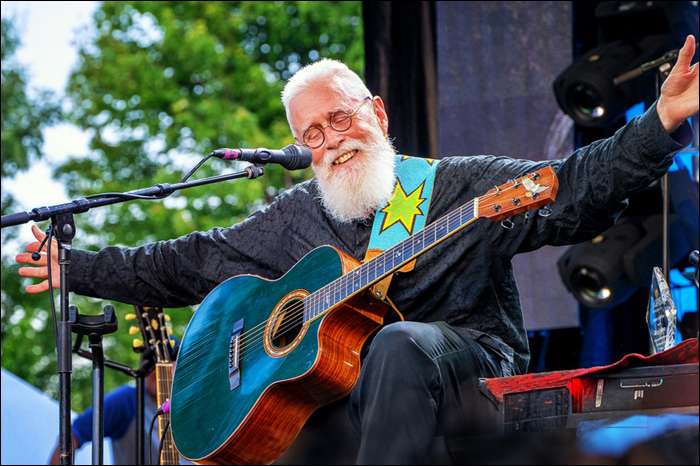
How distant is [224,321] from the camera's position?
121 inches

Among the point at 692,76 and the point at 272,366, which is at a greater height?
the point at 692,76

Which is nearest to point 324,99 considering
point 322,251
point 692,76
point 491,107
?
point 322,251

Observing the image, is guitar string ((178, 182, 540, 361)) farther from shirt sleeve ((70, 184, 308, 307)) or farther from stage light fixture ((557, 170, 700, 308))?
stage light fixture ((557, 170, 700, 308))

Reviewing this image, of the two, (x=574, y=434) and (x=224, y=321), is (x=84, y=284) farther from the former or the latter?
(x=574, y=434)

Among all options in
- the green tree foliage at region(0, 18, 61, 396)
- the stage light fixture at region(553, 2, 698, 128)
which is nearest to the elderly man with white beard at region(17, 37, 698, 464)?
the stage light fixture at region(553, 2, 698, 128)

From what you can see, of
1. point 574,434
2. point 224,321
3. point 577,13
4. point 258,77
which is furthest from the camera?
point 258,77

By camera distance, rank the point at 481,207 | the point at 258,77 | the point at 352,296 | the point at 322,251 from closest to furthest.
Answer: the point at 481,207
the point at 352,296
the point at 322,251
the point at 258,77

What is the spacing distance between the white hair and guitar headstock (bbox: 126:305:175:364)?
123 centimetres

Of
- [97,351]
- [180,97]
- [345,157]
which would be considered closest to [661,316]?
[345,157]

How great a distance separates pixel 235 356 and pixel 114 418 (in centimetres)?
219

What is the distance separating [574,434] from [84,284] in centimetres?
227

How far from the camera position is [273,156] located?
2.63 meters

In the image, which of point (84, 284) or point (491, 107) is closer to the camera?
point (84, 284)

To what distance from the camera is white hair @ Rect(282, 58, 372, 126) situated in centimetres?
315
